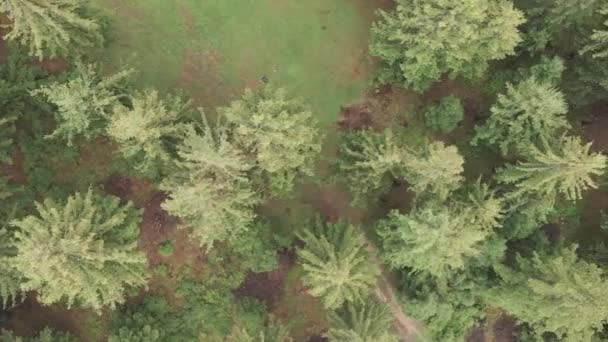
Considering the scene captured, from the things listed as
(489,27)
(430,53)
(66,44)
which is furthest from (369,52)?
(66,44)

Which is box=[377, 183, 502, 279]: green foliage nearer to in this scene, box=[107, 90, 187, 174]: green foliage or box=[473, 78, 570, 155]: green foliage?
box=[473, 78, 570, 155]: green foliage

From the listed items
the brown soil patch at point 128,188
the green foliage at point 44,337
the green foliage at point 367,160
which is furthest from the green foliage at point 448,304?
the green foliage at point 44,337

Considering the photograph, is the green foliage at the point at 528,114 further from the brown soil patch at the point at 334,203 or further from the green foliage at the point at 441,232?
the brown soil patch at the point at 334,203

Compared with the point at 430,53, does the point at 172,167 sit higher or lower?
lower

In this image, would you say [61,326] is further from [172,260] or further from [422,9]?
[422,9]

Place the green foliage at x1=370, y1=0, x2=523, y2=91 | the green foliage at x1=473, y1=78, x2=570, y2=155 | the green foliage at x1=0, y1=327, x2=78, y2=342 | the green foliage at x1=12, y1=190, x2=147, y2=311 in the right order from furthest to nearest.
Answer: the green foliage at x1=0, y1=327, x2=78, y2=342, the green foliage at x1=473, y1=78, x2=570, y2=155, the green foliage at x1=370, y1=0, x2=523, y2=91, the green foliage at x1=12, y1=190, x2=147, y2=311

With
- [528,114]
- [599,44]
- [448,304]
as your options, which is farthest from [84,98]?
[599,44]

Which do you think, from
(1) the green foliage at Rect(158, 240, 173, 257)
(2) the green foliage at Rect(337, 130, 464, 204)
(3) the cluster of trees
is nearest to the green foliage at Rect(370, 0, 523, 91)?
(3) the cluster of trees
